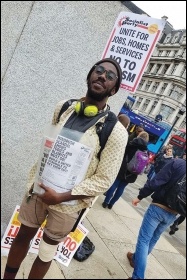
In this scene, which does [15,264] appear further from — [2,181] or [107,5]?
[107,5]

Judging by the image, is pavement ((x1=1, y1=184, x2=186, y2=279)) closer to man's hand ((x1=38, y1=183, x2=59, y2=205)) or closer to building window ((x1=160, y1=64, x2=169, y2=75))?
man's hand ((x1=38, y1=183, x2=59, y2=205))

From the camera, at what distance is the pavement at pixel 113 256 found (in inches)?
111

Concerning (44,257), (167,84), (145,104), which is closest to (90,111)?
(44,257)

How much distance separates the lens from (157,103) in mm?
47531

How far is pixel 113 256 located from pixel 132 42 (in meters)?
2.79

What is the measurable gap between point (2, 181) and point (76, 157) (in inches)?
59.9

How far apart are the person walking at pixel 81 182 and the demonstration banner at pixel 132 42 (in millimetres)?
946

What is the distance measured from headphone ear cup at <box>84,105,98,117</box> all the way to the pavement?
5.54 feet

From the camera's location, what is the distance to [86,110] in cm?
178

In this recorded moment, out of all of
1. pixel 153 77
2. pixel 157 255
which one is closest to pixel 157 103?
pixel 153 77

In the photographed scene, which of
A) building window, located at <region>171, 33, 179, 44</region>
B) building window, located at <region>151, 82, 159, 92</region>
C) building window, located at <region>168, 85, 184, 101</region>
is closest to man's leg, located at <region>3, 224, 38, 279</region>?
building window, located at <region>168, 85, 184, 101</region>

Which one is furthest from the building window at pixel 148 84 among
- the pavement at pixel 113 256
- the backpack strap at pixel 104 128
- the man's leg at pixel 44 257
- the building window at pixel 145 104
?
the man's leg at pixel 44 257

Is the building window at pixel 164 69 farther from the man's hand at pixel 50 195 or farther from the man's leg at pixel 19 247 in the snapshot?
the man's hand at pixel 50 195

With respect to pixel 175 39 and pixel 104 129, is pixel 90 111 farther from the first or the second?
pixel 175 39
